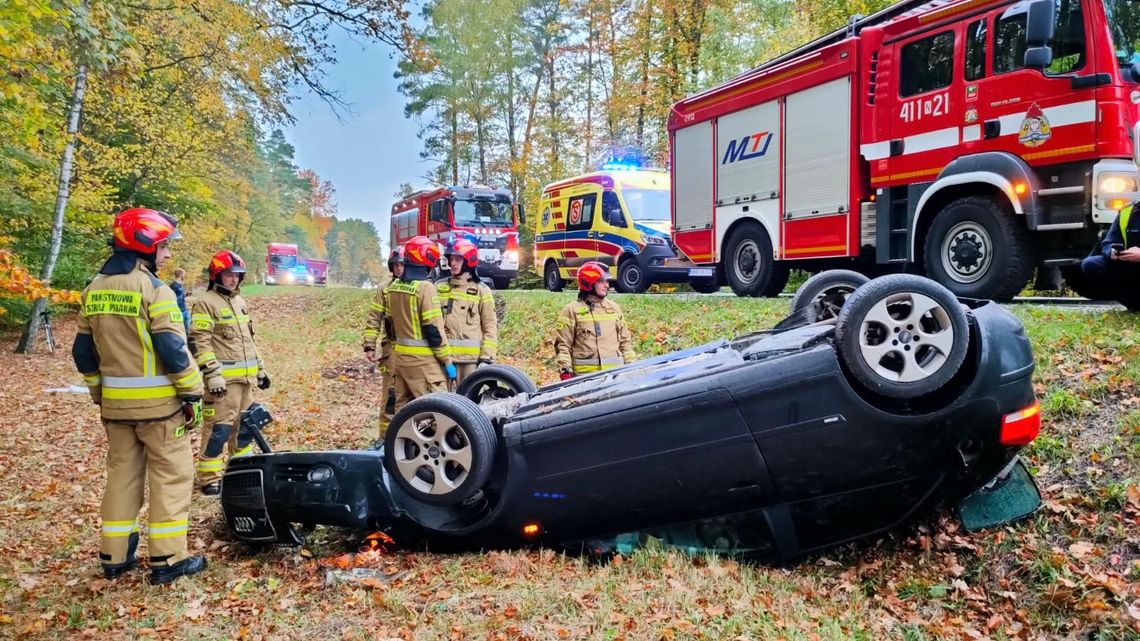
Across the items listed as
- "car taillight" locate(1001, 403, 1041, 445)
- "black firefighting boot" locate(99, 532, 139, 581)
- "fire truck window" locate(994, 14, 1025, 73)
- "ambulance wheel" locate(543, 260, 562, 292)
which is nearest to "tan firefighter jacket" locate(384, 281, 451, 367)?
"black firefighting boot" locate(99, 532, 139, 581)

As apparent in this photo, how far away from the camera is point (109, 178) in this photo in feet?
49.0

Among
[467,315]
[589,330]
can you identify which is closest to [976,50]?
[589,330]

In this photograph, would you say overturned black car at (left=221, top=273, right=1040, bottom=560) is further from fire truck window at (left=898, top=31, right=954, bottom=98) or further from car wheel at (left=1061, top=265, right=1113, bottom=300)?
fire truck window at (left=898, top=31, right=954, bottom=98)

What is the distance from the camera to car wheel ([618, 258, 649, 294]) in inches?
527

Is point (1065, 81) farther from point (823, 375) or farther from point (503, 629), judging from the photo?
point (503, 629)

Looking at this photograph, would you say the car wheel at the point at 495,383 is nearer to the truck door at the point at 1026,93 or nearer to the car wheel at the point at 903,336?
the car wheel at the point at 903,336

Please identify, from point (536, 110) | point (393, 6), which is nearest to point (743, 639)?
point (393, 6)

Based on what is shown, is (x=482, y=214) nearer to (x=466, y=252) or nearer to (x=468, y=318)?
(x=468, y=318)

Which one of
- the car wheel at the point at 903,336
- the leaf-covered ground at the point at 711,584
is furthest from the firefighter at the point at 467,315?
the car wheel at the point at 903,336

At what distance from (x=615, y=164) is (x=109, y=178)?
34.3 feet

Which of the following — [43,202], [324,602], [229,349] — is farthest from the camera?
[43,202]

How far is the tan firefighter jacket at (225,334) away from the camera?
223 inches

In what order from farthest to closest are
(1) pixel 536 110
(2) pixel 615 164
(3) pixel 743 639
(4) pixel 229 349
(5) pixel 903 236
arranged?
(1) pixel 536 110
(2) pixel 615 164
(5) pixel 903 236
(4) pixel 229 349
(3) pixel 743 639

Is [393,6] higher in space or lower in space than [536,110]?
lower
